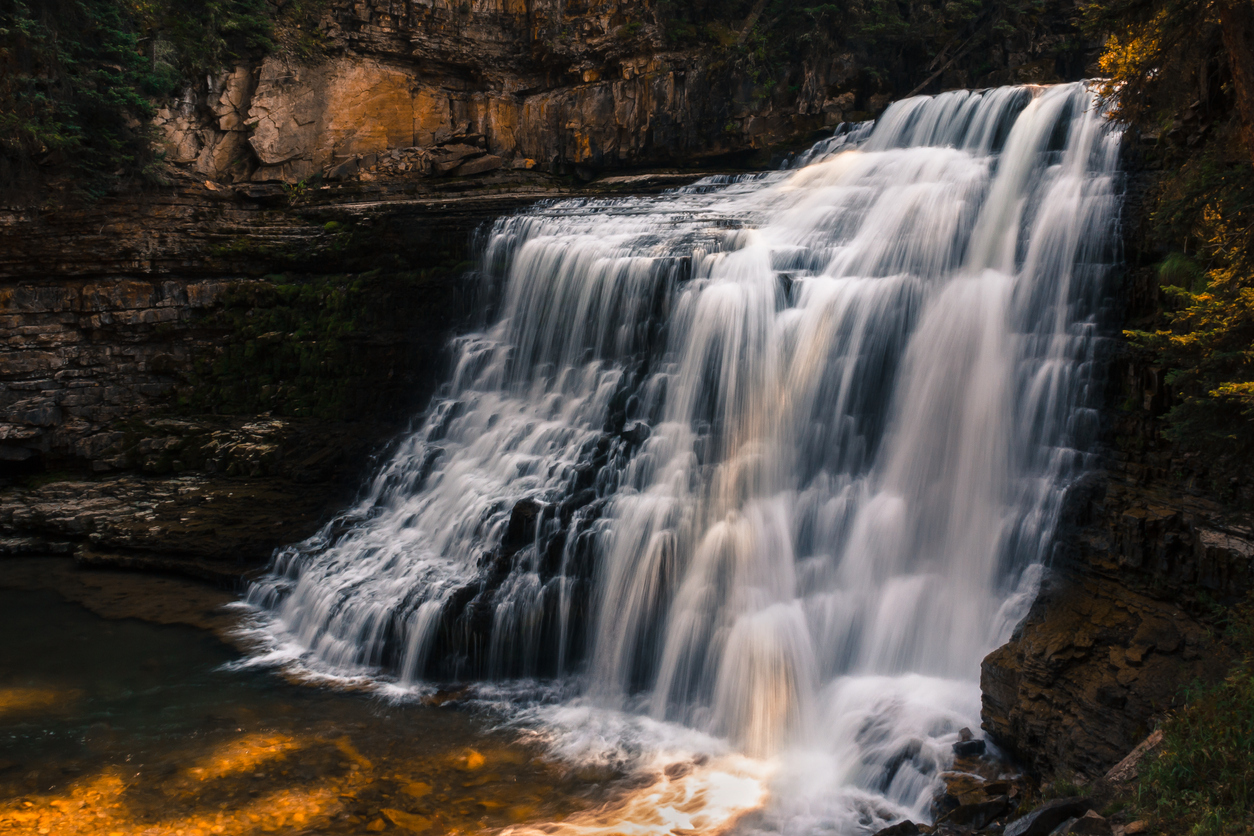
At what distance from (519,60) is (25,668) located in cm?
1838

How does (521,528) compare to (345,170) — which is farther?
(345,170)

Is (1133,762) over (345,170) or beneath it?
beneath

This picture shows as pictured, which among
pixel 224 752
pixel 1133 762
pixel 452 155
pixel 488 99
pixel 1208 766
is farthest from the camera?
pixel 488 99

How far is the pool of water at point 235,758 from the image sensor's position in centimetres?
679

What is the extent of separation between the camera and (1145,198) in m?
9.00

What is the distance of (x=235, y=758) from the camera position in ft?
25.2

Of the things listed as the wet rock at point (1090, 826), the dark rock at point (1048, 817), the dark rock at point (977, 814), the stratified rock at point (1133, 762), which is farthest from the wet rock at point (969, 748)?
the wet rock at point (1090, 826)

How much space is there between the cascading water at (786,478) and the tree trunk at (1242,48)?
2525mm

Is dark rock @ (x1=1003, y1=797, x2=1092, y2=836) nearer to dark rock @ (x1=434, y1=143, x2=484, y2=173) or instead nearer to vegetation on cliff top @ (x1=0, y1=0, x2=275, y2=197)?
vegetation on cliff top @ (x1=0, y1=0, x2=275, y2=197)

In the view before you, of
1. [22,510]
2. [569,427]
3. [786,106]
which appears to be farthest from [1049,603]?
[22,510]

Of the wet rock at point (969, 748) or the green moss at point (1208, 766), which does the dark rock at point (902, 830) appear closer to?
the wet rock at point (969, 748)

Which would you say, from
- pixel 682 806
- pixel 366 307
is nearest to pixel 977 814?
pixel 682 806

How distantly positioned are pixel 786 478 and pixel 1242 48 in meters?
5.99

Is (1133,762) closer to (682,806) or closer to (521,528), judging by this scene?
(682,806)
